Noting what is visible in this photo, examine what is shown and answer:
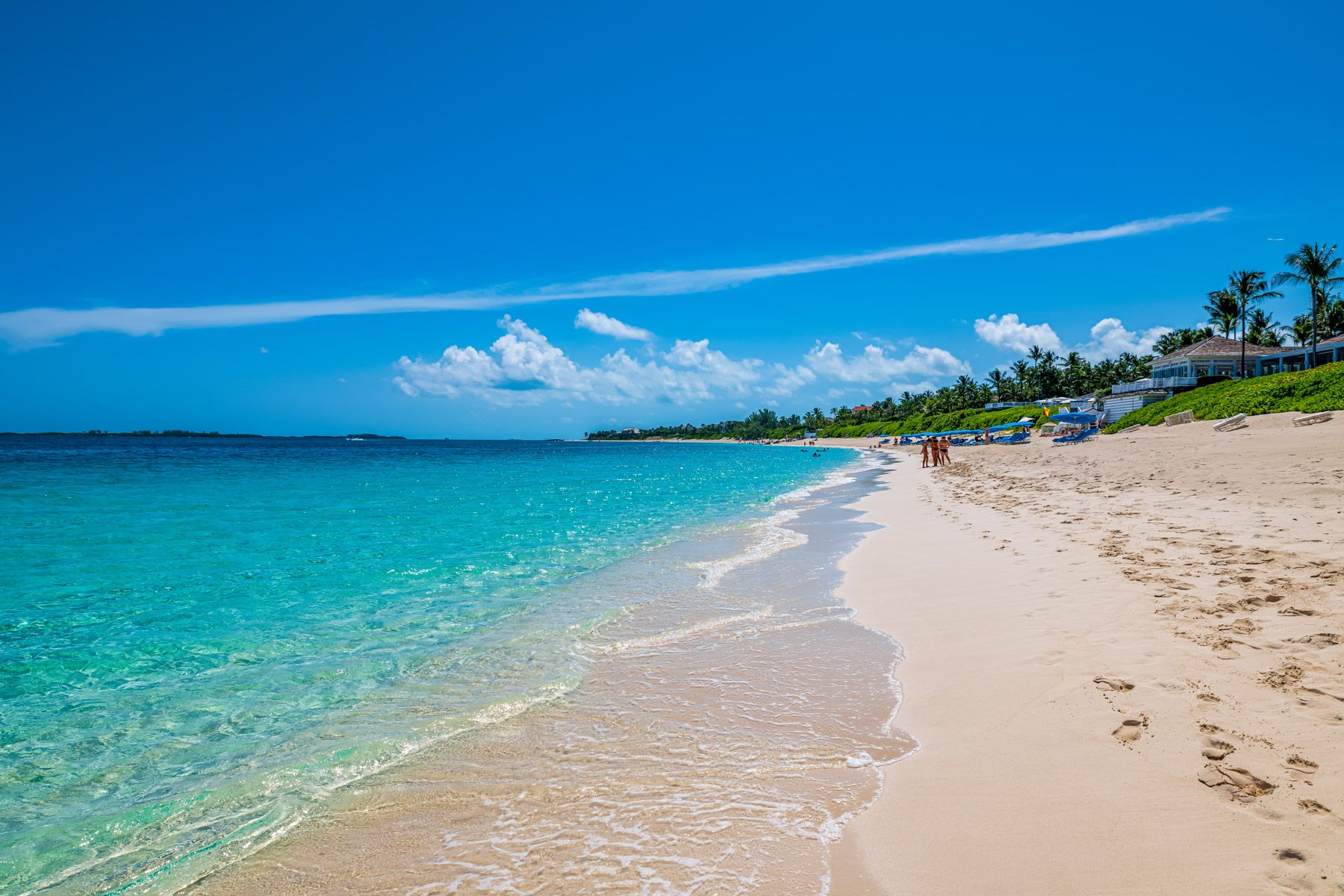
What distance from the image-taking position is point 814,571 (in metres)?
11.8

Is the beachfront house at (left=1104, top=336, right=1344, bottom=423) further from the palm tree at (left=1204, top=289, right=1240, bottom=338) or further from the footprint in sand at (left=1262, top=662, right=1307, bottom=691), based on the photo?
the footprint in sand at (left=1262, top=662, right=1307, bottom=691)

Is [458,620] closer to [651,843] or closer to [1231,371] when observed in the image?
[651,843]

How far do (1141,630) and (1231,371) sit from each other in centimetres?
7557

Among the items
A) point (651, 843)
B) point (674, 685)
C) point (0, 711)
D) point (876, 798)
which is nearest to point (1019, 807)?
point (876, 798)

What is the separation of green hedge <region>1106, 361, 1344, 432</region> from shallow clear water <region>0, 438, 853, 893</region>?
31653 millimetres

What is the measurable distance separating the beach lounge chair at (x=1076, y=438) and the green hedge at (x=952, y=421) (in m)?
21.2

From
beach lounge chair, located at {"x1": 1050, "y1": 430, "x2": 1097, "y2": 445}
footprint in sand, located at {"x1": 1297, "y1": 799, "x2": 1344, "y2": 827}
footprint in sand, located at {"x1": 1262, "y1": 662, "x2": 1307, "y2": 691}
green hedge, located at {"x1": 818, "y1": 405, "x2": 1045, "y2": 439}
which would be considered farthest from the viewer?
green hedge, located at {"x1": 818, "y1": 405, "x2": 1045, "y2": 439}

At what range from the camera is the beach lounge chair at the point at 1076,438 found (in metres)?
50.3

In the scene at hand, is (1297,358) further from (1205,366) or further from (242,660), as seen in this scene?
(242,660)

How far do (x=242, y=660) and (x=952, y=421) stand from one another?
10612cm

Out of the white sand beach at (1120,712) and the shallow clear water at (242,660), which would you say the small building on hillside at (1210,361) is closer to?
the white sand beach at (1120,712)

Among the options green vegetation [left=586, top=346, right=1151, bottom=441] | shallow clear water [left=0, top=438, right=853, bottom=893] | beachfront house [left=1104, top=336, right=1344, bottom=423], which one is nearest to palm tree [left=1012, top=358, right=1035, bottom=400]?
green vegetation [left=586, top=346, right=1151, bottom=441]

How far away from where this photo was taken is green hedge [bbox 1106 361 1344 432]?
102 feet

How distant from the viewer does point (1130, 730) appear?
4.58m
